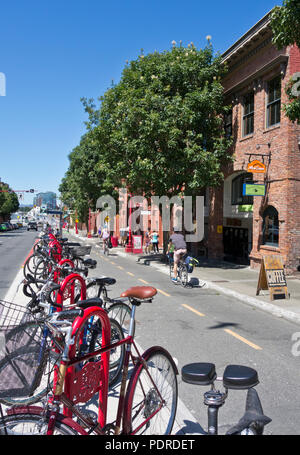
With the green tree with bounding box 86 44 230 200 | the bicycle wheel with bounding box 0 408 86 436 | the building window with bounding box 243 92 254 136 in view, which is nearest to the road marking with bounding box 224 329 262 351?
the bicycle wheel with bounding box 0 408 86 436

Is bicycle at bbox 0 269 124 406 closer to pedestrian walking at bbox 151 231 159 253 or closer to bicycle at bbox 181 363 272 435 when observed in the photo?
bicycle at bbox 181 363 272 435

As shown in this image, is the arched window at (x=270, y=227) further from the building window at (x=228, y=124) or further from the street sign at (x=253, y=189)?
the building window at (x=228, y=124)

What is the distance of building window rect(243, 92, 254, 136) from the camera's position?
1867cm

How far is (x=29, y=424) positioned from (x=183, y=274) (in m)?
11.3

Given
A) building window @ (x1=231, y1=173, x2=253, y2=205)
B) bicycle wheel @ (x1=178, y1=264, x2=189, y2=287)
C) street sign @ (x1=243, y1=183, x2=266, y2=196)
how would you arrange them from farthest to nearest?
building window @ (x1=231, y1=173, x2=253, y2=205) → street sign @ (x1=243, y1=183, x2=266, y2=196) → bicycle wheel @ (x1=178, y1=264, x2=189, y2=287)

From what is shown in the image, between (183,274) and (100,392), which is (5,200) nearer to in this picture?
(183,274)

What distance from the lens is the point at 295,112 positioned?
8.85 meters

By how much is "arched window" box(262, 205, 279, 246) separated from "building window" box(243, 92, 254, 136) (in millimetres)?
4233

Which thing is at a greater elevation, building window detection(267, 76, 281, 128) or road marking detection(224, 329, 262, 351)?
building window detection(267, 76, 281, 128)

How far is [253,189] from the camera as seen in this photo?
16359 mm

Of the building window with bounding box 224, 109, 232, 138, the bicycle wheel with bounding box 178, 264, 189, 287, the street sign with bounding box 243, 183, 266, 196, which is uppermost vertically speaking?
the building window with bounding box 224, 109, 232, 138

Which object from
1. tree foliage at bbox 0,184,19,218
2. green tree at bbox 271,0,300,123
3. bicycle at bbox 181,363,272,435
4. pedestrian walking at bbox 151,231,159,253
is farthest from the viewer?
tree foliage at bbox 0,184,19,218

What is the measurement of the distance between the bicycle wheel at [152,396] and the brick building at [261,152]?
469 inches

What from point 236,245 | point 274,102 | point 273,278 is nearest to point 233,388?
point 273,278
